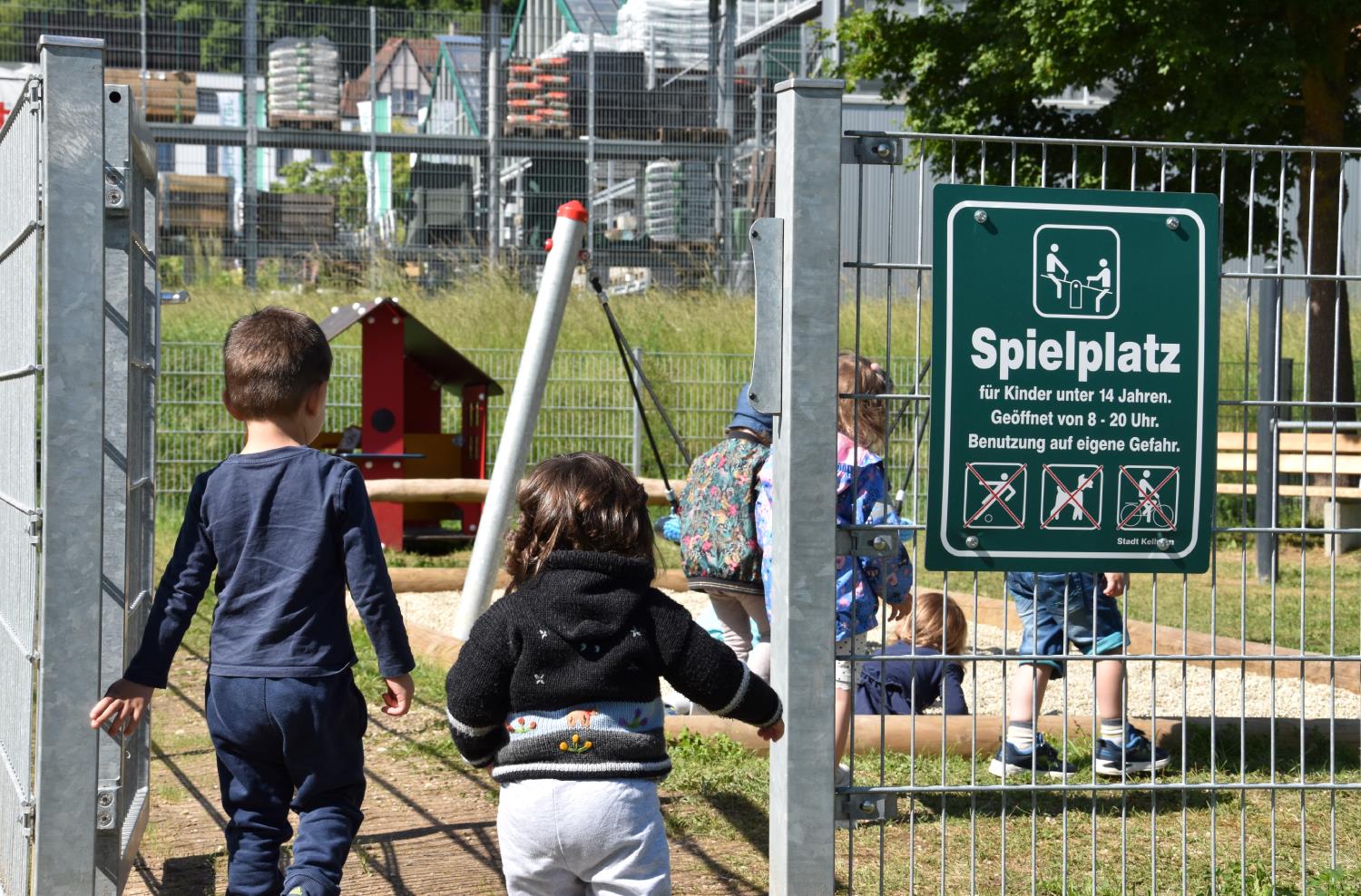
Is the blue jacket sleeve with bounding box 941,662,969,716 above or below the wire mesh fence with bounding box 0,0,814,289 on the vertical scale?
below

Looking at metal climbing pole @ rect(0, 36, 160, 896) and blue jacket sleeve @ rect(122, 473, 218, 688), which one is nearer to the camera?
metal climbing pole @ rect(0, 36, 160, 896)

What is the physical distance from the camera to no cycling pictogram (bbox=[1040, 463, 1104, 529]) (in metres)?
3.47

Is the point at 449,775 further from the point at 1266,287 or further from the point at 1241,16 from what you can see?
the point at 1241,16

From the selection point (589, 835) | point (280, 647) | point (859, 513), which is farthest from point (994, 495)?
point (280, 647)

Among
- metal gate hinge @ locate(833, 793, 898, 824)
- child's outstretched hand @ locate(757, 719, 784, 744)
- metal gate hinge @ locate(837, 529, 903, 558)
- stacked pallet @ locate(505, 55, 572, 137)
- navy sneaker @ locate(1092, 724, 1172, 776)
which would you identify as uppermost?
stacked pallet @ locate(505, 55, 572, 137)

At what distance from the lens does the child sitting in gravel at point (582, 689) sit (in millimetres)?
2824

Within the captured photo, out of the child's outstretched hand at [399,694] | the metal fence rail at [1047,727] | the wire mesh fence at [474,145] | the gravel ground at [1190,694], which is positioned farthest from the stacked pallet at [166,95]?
the child's outstretched hand at [399,694]

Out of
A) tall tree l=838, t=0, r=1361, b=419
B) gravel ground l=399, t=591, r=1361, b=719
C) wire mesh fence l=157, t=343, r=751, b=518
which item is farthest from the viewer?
wire mesh fence l=157, t=343, r=751, b=518

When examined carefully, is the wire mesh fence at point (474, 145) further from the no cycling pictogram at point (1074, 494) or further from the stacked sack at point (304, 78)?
the no cycling pictogram at point (1074, 494)

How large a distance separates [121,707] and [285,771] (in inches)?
15.6

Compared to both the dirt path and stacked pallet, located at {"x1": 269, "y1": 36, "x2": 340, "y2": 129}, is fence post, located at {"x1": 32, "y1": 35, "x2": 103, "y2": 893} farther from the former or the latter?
stacked pallet, located at {"x1": 269, "y1": 36, "x2": 340, "y2": 129}

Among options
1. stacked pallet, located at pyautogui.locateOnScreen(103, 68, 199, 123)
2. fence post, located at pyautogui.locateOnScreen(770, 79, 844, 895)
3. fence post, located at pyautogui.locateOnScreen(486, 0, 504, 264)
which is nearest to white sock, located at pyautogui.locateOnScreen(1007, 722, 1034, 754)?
fence post, located at pyautogui.locateOnScreen(770, 79, 844, 895)

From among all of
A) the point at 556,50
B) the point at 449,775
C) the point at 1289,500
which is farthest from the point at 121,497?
the point at 556,50

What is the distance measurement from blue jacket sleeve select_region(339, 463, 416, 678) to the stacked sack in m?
19.3
